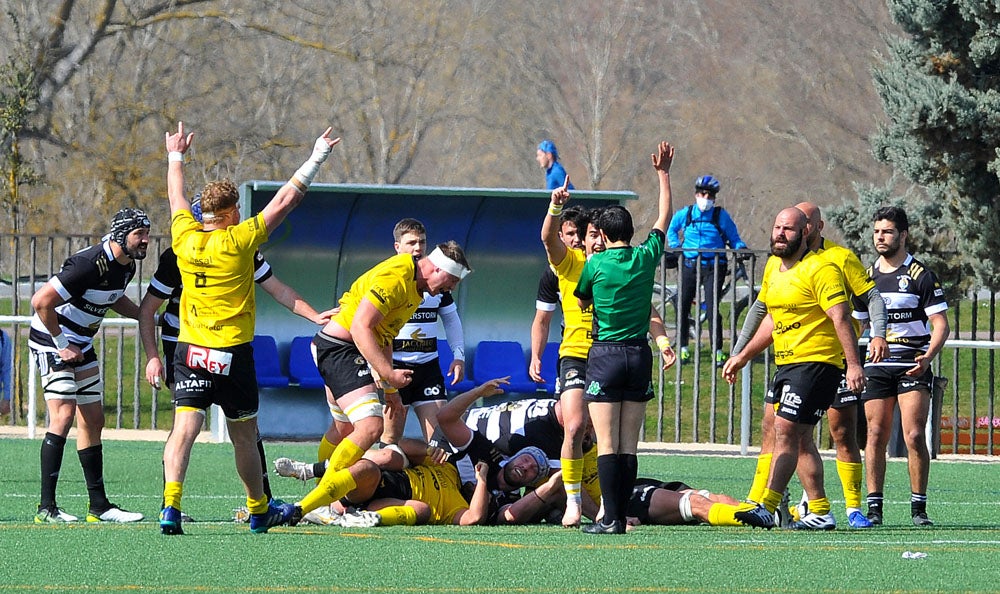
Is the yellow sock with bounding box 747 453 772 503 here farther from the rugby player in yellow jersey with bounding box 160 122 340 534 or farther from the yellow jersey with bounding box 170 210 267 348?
the yellow jersey with bounding box 170 210 267 348

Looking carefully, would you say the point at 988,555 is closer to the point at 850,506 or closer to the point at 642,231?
the point at 850,506

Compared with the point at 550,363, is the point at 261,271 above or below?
above

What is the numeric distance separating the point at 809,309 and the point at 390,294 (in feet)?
7.54

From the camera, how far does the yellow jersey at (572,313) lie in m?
9.31

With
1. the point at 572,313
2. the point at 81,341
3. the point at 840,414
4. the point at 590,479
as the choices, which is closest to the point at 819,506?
the point at 840,414

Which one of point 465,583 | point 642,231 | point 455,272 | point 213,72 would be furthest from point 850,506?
point 642,231

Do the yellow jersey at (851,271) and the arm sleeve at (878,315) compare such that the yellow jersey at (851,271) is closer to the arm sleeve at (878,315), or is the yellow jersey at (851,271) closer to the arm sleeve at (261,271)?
the arm sleeve at (878,315)

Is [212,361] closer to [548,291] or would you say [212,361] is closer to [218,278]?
[218,278]

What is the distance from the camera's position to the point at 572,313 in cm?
945

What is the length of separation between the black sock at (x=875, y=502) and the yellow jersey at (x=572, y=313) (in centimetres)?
190

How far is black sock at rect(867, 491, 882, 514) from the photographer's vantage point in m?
9.19

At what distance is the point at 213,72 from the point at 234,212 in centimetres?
2225

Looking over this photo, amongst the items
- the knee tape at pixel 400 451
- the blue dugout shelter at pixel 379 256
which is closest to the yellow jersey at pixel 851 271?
the knee tape at pixel 400 451

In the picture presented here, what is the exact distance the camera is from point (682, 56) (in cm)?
4259
